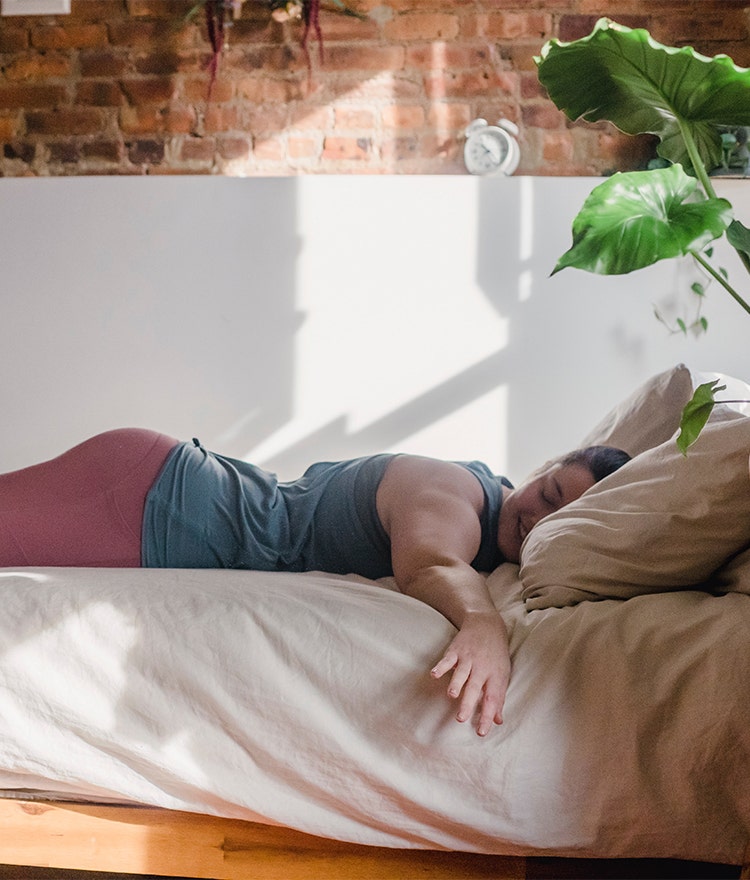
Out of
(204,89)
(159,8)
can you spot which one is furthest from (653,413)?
(159,8)

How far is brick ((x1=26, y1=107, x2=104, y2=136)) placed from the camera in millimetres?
2938

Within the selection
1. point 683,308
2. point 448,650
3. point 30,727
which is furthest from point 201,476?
point 683,308

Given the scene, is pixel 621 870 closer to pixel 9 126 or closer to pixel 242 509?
pixel 242 509

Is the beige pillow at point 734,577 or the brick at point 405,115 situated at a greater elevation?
the brick at point 405,115

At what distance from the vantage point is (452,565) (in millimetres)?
1394

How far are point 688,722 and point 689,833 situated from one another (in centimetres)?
14

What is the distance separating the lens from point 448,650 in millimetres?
1124

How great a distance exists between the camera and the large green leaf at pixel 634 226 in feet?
2.93

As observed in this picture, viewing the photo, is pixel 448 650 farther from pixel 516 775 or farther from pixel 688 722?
pixel 688 722

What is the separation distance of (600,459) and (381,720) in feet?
2.47

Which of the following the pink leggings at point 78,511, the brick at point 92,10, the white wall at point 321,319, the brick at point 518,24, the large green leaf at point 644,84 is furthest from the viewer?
the brick at point 92,10

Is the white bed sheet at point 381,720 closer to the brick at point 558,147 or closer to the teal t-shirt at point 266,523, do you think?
the teal t-shirt at point 266,523

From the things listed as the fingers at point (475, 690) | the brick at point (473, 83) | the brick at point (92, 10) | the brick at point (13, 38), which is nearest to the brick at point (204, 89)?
the brick at point (92, 10)

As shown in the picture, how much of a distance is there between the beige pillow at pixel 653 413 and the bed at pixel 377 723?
438 millimetres
